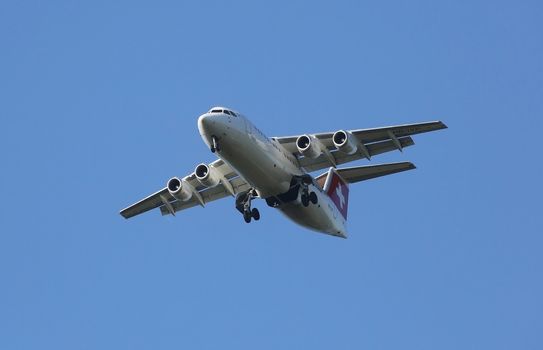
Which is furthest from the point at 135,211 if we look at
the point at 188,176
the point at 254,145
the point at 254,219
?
the point at 254,145

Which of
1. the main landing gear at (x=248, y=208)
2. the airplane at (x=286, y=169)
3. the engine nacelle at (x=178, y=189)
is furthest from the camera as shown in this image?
the engine nacelle at (x=178, y=189)

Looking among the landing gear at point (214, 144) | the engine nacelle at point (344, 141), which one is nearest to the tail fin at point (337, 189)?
the engine nacelle at point (344, 141)

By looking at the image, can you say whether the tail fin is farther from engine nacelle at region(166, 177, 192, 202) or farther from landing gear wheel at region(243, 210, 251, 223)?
engine nacelle at region(166, 177, 192, 202)

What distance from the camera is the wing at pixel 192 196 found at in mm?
30797

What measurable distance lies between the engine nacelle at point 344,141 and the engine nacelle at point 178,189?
15.6 feet

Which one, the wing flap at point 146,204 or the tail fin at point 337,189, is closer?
the tail fin at point 337,189

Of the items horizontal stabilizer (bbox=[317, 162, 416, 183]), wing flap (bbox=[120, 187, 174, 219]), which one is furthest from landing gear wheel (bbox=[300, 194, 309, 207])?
wing flap (bbox=[120, 187, 174, 219])

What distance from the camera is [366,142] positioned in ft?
95.2

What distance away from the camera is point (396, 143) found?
2861 centimetres

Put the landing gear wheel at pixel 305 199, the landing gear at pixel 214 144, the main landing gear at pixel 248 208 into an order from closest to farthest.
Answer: the landing gear at pixel 214 144 < the landing gear wheel at pixel 305 199 < the main landing gear at pixel 248 208

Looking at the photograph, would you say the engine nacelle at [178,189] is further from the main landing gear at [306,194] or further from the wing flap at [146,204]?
the main landing gear at [306,194]

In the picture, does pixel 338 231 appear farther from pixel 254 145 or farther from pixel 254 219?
pixel 254 145

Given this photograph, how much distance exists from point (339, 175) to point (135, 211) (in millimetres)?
6067

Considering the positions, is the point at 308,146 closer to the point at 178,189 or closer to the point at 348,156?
the point at 348,156
